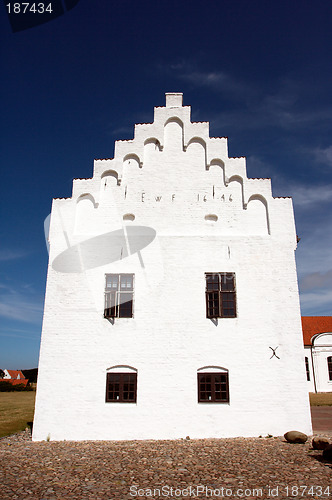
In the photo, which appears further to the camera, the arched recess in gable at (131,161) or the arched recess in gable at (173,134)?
the arched recess in gable at (173,134)

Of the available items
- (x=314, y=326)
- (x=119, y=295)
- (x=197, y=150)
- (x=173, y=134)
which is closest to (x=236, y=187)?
(x=197, y=150)

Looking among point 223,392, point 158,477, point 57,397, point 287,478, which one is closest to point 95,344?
point 57,397

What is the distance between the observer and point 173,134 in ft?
50.4

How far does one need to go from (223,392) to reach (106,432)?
15.1ft

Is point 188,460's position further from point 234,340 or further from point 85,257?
point 85,257

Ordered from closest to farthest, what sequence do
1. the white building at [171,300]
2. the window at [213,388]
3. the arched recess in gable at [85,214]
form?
the white building at [171,300]
the window at [213,388]
the arched recess in gable at [85,214]

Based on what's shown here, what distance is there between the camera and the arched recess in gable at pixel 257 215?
47.4 ft

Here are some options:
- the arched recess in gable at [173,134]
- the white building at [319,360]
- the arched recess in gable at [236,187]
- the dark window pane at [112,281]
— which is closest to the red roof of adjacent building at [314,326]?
the white building at [319,360]

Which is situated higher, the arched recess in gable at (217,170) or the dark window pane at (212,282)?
the arched recess in gable at (217,170)

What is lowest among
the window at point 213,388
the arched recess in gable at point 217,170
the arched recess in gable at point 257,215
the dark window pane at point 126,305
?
the window at point 213,388

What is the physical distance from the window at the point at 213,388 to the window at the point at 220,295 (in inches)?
89.3

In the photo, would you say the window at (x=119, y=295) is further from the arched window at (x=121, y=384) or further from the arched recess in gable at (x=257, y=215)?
the arched recess in gable at (x=257, y=215)

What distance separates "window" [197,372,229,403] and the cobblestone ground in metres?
1.36

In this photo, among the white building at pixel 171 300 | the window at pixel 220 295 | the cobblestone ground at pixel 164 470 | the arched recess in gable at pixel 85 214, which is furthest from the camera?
the arched recess in gable at pixel 85 214
